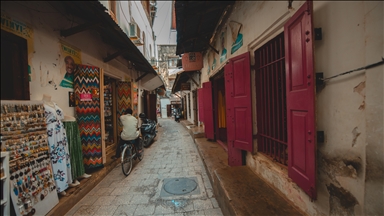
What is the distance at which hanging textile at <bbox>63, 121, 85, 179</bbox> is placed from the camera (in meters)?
2.97

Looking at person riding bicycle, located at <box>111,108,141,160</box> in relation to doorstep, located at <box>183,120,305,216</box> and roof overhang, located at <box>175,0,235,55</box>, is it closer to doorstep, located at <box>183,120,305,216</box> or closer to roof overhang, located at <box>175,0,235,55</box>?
doorstep, located at <box>183,120,305,216</box>

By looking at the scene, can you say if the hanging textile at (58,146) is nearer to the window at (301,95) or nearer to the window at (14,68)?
the window at (14,68)

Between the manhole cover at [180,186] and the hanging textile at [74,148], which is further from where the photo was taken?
the manhole cover at [180,186]

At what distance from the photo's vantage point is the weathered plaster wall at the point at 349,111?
1.23 metres

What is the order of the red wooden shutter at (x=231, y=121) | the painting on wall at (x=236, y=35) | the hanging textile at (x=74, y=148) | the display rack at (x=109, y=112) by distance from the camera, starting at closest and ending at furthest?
the hanging textile at (x=74, y=148)
the painting on wall at (x=236, y=35)
the red wooden shutter at (x=231, y=121)
the display rack at (x=109, y=112)

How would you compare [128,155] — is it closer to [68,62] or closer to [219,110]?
[68,62]

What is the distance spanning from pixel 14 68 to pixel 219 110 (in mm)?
5722

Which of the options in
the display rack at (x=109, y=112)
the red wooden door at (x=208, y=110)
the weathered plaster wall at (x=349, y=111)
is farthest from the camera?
the red wooden door at (x=208, y=110)

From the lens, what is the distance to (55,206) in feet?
8.01

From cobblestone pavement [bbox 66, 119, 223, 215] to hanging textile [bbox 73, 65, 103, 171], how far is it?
707 millimetres

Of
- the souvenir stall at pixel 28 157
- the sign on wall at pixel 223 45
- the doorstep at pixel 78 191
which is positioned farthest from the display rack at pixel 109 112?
the sign on wall at pixel 223 45

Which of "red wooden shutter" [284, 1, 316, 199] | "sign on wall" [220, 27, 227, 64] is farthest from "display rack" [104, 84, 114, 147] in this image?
"red wooden shutter" [284, 1, 316, 199]

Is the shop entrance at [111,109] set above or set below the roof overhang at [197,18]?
below

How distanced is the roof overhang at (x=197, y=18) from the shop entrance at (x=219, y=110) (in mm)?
1594
